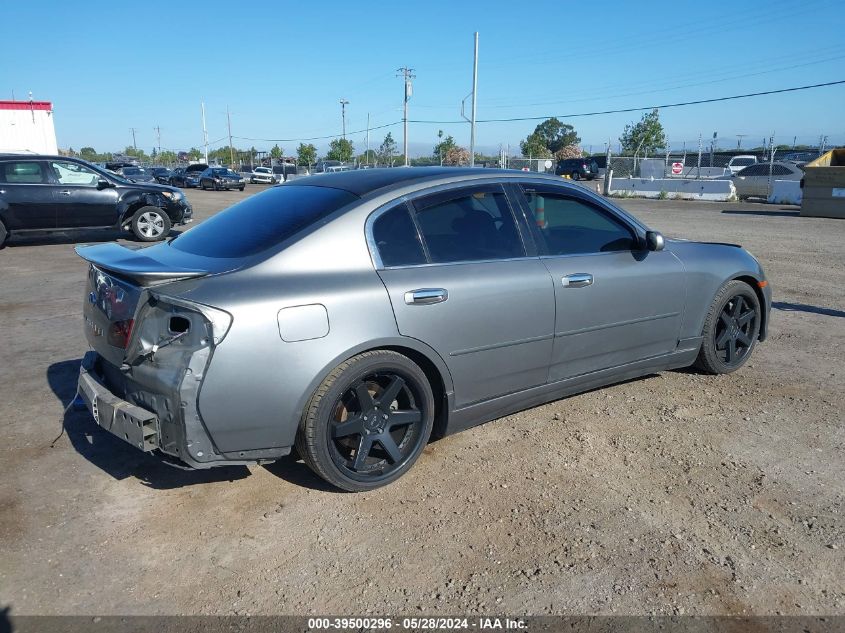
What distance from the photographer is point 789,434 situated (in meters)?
4.09

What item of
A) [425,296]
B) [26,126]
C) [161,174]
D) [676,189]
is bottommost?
[161,174]

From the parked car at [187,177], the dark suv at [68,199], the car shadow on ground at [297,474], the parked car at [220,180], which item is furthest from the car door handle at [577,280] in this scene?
the parked car at [187,177]

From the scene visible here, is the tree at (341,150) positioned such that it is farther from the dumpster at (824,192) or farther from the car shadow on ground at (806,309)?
the car shadow on ground at (806,309)

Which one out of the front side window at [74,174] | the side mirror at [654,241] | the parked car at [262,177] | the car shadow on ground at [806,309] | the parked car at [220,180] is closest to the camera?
the side mirror at [654,241]

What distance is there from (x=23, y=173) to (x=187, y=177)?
103 ft

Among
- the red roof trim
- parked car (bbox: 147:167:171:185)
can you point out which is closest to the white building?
the red roof trim

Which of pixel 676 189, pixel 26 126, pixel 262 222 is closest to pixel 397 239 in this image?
pixel 262 222

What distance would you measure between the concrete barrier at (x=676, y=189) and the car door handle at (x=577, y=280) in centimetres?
2623

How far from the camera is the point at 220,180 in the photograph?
37.4 m

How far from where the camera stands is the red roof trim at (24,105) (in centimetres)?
2780

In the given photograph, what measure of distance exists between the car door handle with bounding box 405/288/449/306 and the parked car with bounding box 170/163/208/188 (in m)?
39.2

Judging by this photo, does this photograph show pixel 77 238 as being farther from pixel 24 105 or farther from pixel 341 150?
pixel 341 150

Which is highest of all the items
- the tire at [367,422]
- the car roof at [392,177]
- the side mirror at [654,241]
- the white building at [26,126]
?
the white building at [26,126]

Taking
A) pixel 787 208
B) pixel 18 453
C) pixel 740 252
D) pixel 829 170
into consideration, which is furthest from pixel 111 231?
pixel 787 208
